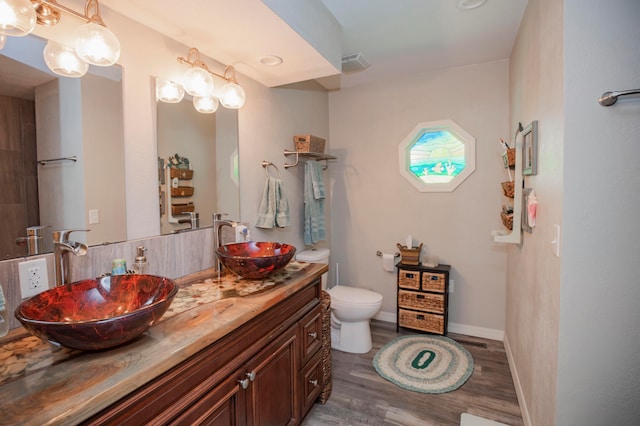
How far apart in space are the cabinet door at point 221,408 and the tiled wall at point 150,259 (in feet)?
2.36

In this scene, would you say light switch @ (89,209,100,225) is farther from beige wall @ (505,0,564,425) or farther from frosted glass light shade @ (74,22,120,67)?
beige wall @ (505,0,564,425)

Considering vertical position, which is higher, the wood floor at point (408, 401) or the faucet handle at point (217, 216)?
the faucet handle at point (217, 216)

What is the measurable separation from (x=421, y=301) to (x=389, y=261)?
48 centimetres

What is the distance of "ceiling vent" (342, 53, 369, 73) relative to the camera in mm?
2664

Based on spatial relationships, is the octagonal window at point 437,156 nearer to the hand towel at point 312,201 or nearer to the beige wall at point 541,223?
the beige wall at point 541,223

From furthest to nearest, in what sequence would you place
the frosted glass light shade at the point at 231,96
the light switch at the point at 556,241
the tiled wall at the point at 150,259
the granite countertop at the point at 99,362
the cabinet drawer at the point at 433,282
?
the cabinet drawer at the point at 433,282, the frosted glass light shade at the point at 231,96, the light switch at the point at 556,241, the tiled wall at the point at 150,259, the granite countertop at the point at 99,362

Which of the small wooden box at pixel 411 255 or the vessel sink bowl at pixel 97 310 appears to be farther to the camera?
the small wooden box at pixel 411 255

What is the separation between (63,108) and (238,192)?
42.8 inches

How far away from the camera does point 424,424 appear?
74.6 inches

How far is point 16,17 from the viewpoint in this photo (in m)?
1.04

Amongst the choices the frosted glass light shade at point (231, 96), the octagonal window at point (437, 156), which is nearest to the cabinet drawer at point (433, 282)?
the octagonal window at point (437, 156)

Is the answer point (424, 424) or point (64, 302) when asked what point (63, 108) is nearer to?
point (64, 302)

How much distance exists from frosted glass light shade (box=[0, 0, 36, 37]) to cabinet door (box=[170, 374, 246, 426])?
1.35 m

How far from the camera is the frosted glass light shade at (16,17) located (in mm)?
1021
